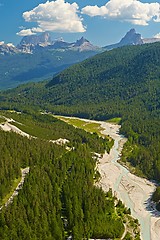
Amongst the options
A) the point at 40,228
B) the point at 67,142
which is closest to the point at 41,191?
the point at 40,228

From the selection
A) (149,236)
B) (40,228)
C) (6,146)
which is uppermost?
(6,146)

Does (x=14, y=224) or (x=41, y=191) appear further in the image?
(x=41, y=191)

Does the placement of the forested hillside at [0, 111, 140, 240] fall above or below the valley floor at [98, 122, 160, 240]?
above

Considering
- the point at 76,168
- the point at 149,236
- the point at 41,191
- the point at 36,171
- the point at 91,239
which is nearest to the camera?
the point at 91,239

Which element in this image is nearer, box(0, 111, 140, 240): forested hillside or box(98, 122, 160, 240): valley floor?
box(0, 111, 140, 240): forested hillside

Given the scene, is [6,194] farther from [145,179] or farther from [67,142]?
[67,142]

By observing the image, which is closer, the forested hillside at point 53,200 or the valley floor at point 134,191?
the forested hillside at point 53,200

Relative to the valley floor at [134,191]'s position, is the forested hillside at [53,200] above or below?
above

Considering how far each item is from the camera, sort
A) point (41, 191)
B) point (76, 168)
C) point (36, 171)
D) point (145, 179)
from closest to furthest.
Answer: point (41, 191) < point (36, 171) < point (76, 168) < point (145, 179)
